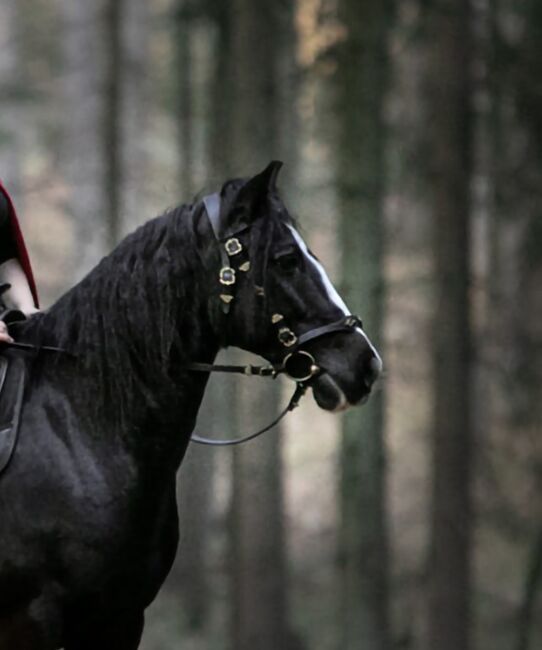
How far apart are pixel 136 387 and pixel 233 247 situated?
1.96 ft

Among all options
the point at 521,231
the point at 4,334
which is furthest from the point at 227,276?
the point at 521,231

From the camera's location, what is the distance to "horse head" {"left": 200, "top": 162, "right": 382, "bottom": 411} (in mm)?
4059

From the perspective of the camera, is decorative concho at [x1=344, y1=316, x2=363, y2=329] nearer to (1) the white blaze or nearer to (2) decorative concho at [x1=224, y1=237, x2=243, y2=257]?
(1) the white blaze

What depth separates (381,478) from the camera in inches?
395

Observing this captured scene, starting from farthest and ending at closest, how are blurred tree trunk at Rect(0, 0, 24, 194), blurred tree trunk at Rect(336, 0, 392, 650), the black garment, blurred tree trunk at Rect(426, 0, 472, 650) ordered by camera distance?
1. blurred tree trunk at Rect(0, 0, 24, 194)
2. blurred tree trunk at Rect(426, 0, 472, 650)
3. blurred tree trunk at Rect(336, 0, 392, 650)
4. the black garment

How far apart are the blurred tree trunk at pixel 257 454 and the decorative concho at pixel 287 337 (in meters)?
5.24

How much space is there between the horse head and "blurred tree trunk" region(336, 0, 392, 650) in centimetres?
469

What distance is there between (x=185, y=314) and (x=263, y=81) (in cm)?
548

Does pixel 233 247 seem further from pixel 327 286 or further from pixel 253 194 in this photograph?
pixel 327 286

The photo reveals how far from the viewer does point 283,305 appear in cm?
409

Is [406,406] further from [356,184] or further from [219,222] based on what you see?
[219,222]

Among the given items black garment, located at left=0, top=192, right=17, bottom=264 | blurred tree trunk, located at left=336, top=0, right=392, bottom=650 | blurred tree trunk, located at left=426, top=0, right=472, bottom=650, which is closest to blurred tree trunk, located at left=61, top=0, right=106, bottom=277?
blurred tree trunk, located at left=336, top=0, right=392, bottom=650

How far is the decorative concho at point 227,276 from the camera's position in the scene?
4.10 m

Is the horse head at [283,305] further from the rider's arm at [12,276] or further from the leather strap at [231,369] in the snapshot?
the rider's arm at [12,276]
